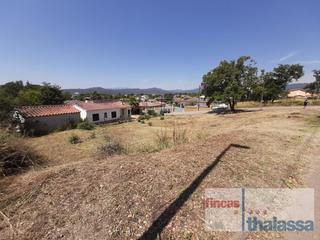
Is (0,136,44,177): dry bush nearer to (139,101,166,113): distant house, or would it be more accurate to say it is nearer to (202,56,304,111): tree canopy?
(202,56,304,111): tree canopy

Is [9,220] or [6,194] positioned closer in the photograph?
[9,220]

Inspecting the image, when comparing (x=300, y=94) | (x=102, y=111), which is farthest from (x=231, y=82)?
(x=300, y=94)

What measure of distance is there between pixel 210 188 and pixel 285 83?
65.3 meters

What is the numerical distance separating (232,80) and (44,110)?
31414mm

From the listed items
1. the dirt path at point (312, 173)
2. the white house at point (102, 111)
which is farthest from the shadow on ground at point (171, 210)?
the white house at point (102, 111)

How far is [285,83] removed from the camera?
56781 mm

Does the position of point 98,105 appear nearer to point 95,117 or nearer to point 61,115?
point 95,117

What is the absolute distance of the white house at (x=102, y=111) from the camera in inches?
1214

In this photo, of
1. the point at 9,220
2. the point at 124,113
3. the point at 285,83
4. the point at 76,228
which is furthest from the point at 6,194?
the point at 285,83

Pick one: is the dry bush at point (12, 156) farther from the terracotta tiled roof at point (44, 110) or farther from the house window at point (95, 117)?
the house window at point (95, 117)

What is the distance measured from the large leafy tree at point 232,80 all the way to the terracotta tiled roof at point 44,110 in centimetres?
2520

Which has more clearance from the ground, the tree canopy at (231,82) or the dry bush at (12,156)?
the tree canopy at (231,82)

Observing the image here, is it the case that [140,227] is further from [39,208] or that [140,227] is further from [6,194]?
[6,194]

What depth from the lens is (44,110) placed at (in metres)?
25.0
